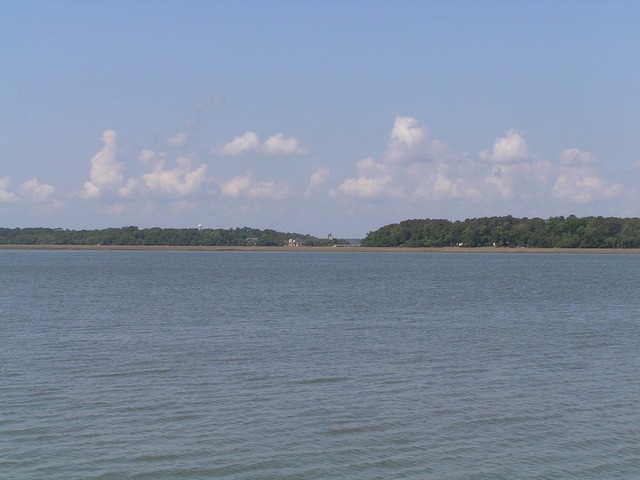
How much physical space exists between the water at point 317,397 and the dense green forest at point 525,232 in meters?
120

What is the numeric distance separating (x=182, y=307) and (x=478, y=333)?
1460cm

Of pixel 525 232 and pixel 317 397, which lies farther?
pixel 525 232

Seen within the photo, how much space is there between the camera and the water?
12.0 meters

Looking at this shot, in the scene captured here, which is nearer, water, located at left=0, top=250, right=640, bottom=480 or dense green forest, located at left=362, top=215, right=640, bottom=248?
water, located at left=0, top=250, right=640, bottom=480

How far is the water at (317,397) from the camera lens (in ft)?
39.3

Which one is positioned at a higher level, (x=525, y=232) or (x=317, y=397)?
(x=525, y=232)

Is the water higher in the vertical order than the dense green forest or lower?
lower

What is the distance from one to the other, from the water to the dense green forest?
120 meters

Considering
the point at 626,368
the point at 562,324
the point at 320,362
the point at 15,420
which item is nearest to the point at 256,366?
the point at 320,362

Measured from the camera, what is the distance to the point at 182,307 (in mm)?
36875

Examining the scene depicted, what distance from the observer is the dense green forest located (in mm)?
146875

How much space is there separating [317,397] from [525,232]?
13936cm

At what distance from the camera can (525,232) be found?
151 metres

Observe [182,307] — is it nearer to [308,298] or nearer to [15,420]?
[308,298]
